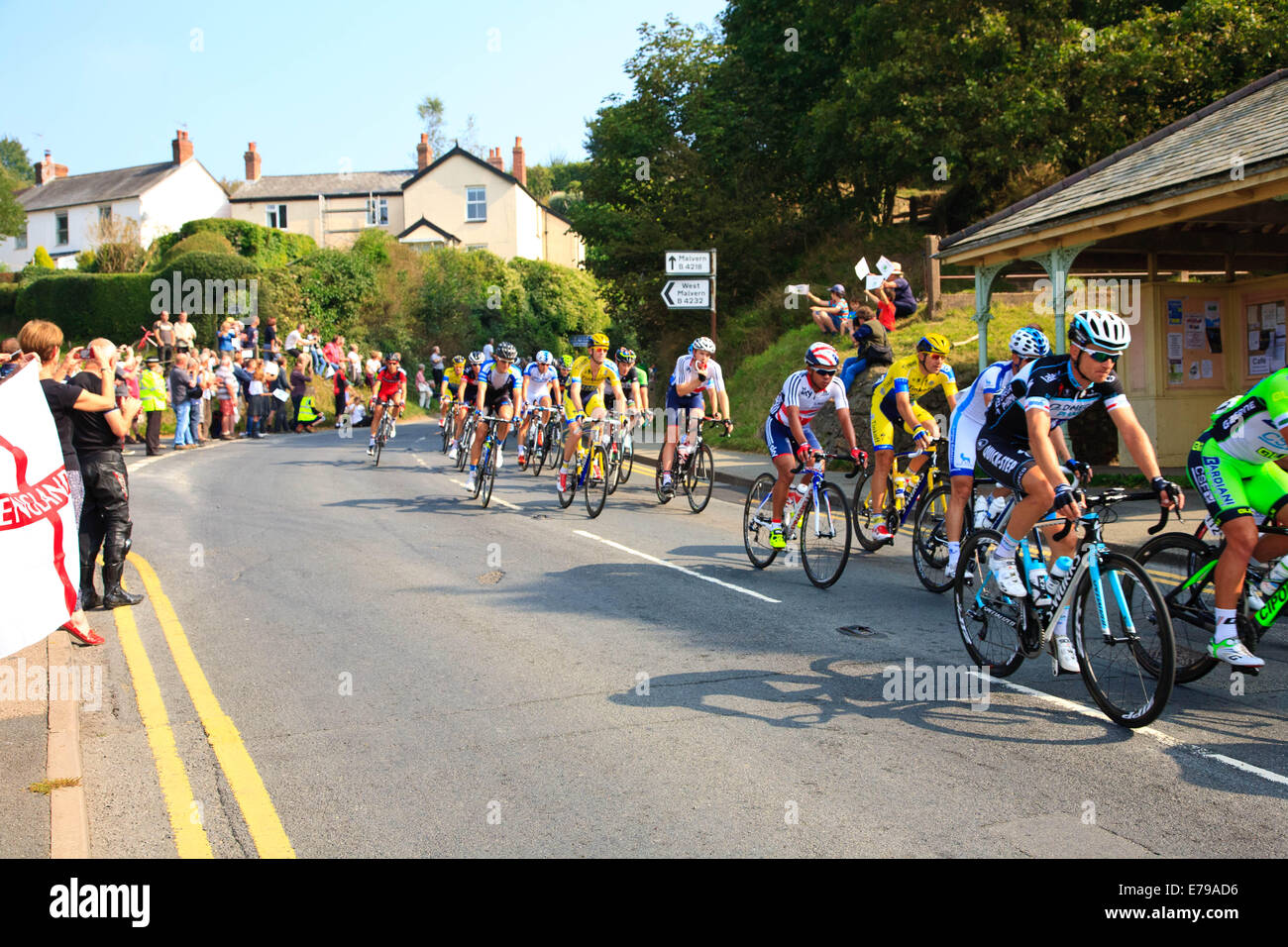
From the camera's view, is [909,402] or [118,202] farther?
[118,202]

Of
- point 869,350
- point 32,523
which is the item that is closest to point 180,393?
point 869,350


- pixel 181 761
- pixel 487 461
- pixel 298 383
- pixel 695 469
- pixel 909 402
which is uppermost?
pixel 298 383

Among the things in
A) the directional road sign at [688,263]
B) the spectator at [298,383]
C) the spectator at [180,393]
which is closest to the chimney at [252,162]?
the spectator at [298,383]

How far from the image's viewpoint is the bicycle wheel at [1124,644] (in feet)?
18.2

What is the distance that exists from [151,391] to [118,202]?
155 feet

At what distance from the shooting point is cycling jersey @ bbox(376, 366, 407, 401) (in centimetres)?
2067

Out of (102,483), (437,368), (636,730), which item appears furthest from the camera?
(437,368)

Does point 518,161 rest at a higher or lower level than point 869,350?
higher

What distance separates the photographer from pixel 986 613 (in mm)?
6918

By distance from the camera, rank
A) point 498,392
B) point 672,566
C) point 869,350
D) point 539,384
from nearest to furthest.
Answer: point 672,566 < point 869,350 < point 498,392 < point 539,384

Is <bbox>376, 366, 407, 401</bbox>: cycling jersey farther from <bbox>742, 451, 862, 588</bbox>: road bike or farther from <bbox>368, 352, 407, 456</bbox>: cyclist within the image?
<bbox>742, 451, 862, 588</bbox>: road bike

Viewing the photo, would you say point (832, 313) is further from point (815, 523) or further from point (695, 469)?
point (815, 523)
